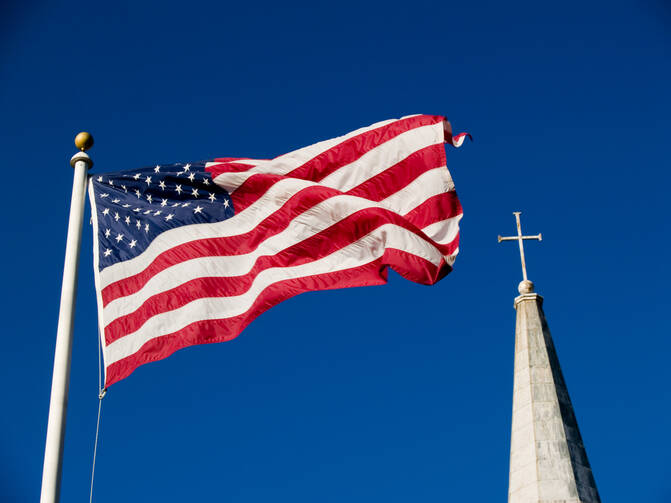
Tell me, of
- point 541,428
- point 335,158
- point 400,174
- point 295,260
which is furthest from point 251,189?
point 541,428

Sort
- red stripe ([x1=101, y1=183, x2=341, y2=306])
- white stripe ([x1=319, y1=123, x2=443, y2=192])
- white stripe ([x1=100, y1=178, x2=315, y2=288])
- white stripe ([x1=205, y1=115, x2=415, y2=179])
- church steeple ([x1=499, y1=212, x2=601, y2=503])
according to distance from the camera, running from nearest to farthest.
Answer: red stripe ([x1=101, y1=183, x2=341, y2=306]), white stripe ([x1=100, y1=178, x2=315, y2=288]), white stripe ([x1=205, y1=115, x2=415, y2=179]), white stripe ([x1=319, y1=123, x2=443, y2=192]), church steeple ([x1=499, y1=212, x2=601, y2=503])

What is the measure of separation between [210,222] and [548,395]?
45.6 feet

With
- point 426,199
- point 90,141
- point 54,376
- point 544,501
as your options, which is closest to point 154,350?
point 54,376

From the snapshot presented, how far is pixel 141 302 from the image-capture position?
1406 cm

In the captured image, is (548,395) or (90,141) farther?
(548,395)

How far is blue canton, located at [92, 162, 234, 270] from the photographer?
47.6 feet

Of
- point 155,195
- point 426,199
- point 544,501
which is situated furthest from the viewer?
point 544,501

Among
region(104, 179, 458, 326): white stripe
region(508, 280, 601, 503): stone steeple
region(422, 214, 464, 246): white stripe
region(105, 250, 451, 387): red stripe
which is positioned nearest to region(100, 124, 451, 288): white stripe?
region(104, 179, 458, 326): white stripe

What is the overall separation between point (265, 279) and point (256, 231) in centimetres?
97

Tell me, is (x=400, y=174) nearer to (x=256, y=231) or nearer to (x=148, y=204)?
(x=256, y=231)

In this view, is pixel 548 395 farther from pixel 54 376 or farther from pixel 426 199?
pixel 54 376

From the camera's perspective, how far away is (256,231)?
15727 millimetres

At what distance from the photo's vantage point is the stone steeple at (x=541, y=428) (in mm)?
24203

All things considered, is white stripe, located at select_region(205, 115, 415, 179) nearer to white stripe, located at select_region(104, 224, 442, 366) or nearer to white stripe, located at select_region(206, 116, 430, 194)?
white stripe, located at select_region(206, 116, 430, 194)
